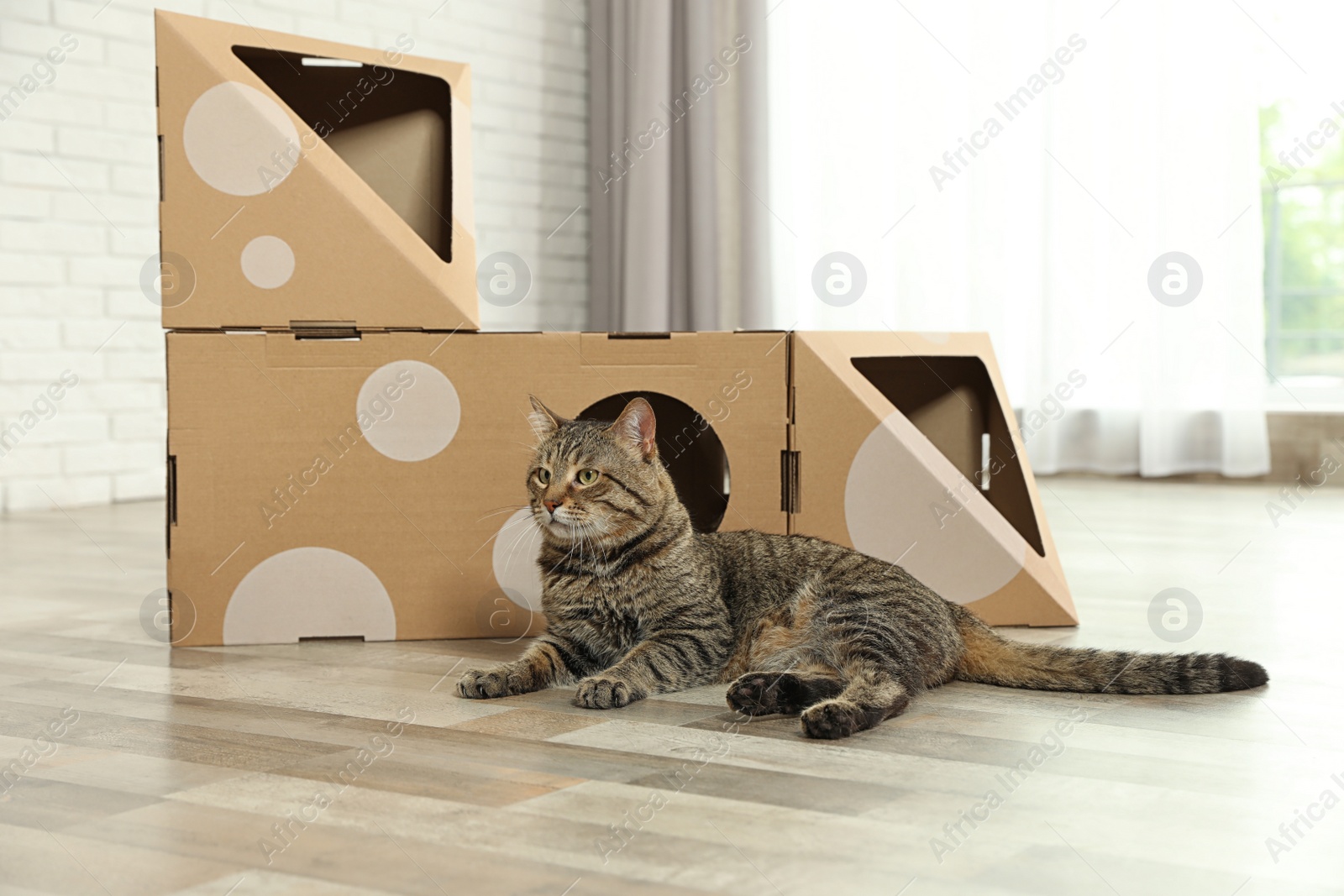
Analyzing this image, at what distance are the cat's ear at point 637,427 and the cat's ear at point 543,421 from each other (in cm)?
11

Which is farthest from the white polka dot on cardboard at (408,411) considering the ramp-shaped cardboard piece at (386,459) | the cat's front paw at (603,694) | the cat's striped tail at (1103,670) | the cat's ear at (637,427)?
the cat's striped tail at (1103,670)

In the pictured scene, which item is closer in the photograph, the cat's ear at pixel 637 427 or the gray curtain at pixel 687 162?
the cat's ear at pixel 637 427

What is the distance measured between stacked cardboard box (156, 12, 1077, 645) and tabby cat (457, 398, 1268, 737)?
205 mm

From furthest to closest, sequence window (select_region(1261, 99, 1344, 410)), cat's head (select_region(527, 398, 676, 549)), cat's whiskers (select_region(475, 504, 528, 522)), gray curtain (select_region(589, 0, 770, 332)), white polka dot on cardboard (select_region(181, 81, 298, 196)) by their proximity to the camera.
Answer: gray curtain (select_region(589, 0, 770, 332))
window (select_region(1261, 99, 1344, 410))
cat's whiskers (select_region(475, 504, 528, 522))
white polka dot on cardboard (select_region(181, 81, 298, 196))
cat's head (select_region(527, 398, 676, 549))

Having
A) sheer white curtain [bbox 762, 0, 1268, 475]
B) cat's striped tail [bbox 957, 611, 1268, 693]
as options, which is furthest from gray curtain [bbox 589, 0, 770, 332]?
cat's striped tail [bbox 957, 611, 1268, 693]

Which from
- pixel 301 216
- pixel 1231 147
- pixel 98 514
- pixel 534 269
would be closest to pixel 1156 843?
pixel 301 216

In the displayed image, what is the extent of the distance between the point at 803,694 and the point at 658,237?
12.2ft

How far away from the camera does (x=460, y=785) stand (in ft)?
4.07

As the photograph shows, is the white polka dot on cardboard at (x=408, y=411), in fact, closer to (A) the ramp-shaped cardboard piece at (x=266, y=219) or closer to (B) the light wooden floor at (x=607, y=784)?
(A) the ramp-shaped cardboard piece at (x=266, y=219)

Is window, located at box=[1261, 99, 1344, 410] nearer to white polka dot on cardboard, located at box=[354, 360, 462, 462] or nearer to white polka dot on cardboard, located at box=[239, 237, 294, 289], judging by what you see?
white polka dot on cardboard, located at box=[354, 360, 462, 462]

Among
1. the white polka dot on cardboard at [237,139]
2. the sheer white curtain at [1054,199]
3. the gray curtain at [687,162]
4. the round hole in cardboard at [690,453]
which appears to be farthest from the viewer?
the gray curtain at [687,162]

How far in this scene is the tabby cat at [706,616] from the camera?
5.27ft

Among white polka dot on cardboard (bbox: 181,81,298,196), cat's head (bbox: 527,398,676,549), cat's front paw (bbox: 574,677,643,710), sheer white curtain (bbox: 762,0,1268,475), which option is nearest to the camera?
cat's front paw (bbox: 574,677,643,710)

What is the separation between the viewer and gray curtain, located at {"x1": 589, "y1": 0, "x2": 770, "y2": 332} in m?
4.93
